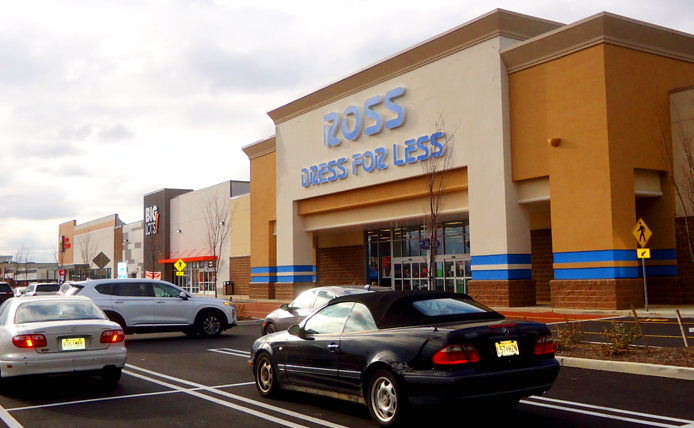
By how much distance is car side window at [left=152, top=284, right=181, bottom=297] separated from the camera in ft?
58.7

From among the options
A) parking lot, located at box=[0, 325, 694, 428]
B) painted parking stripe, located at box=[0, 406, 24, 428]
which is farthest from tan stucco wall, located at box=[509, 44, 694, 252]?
painted parking stripe, located at box=[0, 406, 24, 428]

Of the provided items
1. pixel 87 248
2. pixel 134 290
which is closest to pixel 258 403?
pixel 134 290

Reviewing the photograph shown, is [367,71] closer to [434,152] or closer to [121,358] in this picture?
[434,152]

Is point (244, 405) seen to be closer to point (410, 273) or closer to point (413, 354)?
point (413, 354)

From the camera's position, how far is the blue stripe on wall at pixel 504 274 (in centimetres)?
2534

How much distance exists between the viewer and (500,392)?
262 inches

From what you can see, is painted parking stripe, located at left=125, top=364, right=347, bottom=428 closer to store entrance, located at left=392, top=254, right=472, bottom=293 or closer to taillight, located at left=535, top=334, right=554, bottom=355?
taillight, located at left=535, top=334, right=554, bottom=355

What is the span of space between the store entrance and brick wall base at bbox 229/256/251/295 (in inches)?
577

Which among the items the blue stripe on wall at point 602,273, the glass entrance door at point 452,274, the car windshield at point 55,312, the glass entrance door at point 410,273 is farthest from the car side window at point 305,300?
the glass entrance door at point 410,273

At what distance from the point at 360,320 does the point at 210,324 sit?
1127 centimetres

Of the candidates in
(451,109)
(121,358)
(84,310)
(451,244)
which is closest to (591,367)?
(121,358)

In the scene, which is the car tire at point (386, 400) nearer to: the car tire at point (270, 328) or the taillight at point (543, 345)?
the taillight at point (543, 345)

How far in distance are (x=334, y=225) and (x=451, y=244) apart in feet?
22.8

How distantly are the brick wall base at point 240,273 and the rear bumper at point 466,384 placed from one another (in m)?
41.3
